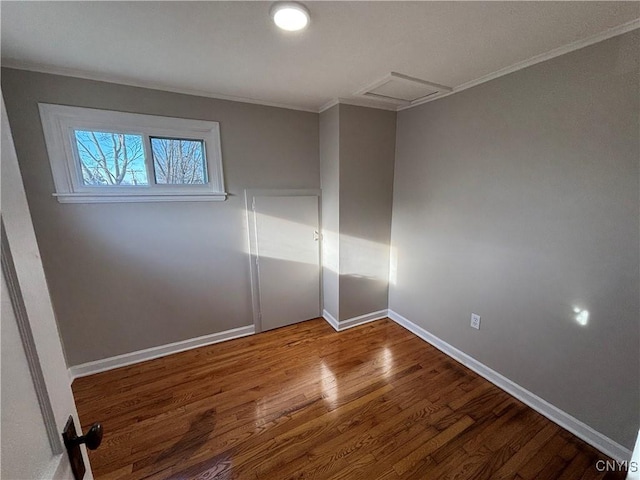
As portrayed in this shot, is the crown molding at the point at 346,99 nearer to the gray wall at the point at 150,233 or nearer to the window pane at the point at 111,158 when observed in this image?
the gray wall at the point at 150,233

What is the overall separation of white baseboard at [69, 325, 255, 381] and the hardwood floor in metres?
0.06

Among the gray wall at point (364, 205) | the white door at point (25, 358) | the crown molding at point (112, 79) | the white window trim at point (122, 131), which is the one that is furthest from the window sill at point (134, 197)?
the white door at point (25, 358)

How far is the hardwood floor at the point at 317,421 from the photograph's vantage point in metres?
1.48

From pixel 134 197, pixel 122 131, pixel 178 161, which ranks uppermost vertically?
pixel 122 131

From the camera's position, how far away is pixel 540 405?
1.81 m

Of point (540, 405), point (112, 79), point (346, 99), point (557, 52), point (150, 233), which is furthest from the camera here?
point (346, 99)

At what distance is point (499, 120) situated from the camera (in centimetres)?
186

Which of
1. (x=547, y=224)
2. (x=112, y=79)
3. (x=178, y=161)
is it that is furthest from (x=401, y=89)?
(x=112, y=79)

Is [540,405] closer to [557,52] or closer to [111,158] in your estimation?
[557,52]

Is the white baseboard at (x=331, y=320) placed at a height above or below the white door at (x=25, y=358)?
below

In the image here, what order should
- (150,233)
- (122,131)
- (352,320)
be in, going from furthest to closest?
(352,320) < (150,233) < (122,131)

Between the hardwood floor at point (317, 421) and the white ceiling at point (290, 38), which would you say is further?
the hardwood floor at point (317, 421)

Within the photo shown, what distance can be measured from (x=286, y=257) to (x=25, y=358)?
2265 mm

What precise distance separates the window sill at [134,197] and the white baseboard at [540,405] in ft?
7.70
